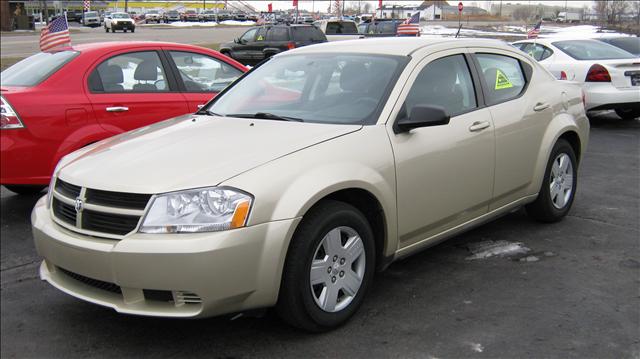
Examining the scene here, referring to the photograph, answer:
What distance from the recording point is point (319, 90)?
4.34 meters

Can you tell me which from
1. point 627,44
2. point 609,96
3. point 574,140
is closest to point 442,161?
point 574,140

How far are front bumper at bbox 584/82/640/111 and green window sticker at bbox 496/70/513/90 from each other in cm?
618

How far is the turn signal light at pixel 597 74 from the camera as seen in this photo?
414 inches

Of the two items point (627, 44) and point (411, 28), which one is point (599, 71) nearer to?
point (627, 44)

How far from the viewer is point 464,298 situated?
13.2ft

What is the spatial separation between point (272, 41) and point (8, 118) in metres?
17.1

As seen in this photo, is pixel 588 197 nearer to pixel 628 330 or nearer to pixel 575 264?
pixel 575 264

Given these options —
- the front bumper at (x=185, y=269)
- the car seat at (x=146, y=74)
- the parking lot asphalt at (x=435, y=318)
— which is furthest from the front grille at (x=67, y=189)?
the car seat at (x=146, y=74)

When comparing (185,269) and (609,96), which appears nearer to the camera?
(185,269)

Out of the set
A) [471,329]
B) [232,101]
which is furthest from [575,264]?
[232,101]

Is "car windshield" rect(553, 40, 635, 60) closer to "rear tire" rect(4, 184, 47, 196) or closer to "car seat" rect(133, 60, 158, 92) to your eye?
"car seat" rect(133, 60, 158, 92)

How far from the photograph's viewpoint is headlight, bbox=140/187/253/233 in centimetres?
309

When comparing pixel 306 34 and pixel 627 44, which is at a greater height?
pixel 306 34

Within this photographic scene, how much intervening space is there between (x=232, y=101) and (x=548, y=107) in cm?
255
